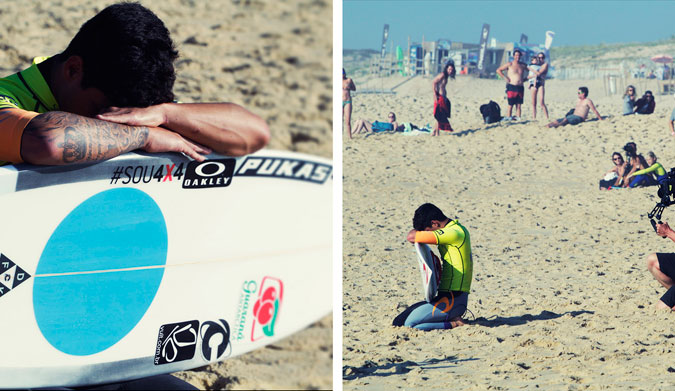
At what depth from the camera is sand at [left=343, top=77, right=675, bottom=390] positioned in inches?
118

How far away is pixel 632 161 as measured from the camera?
120 inches

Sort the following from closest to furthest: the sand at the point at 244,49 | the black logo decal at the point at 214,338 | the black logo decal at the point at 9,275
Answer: the black logo decal at the point at 9,275
the black logo decal at the point at 214,338
the sand at the point at 244,49

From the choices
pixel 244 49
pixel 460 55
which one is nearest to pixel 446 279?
pixel 460 55

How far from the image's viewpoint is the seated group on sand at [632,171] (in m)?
2.96

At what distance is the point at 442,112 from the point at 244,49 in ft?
10.3

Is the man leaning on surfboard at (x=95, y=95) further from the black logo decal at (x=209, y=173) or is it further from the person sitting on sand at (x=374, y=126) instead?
the person sitting on sand at (x=374, y=126)

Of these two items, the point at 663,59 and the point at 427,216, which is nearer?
the point at 663,59

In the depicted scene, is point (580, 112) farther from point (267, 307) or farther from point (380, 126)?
point (267, 307)

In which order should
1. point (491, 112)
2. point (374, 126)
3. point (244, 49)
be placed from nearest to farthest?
point (491, 112)
point (374, 126)
point (244, 49)

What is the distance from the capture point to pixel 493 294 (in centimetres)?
318

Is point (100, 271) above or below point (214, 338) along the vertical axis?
above

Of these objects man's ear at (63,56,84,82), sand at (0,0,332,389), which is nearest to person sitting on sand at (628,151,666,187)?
man's ear at (63,56,84,82)

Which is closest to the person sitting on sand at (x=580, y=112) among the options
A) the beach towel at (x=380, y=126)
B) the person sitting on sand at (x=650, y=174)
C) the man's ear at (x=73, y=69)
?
the person sitting on sand at (x=650, y=174)

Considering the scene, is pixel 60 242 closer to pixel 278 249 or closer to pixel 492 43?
pixel 278 249
